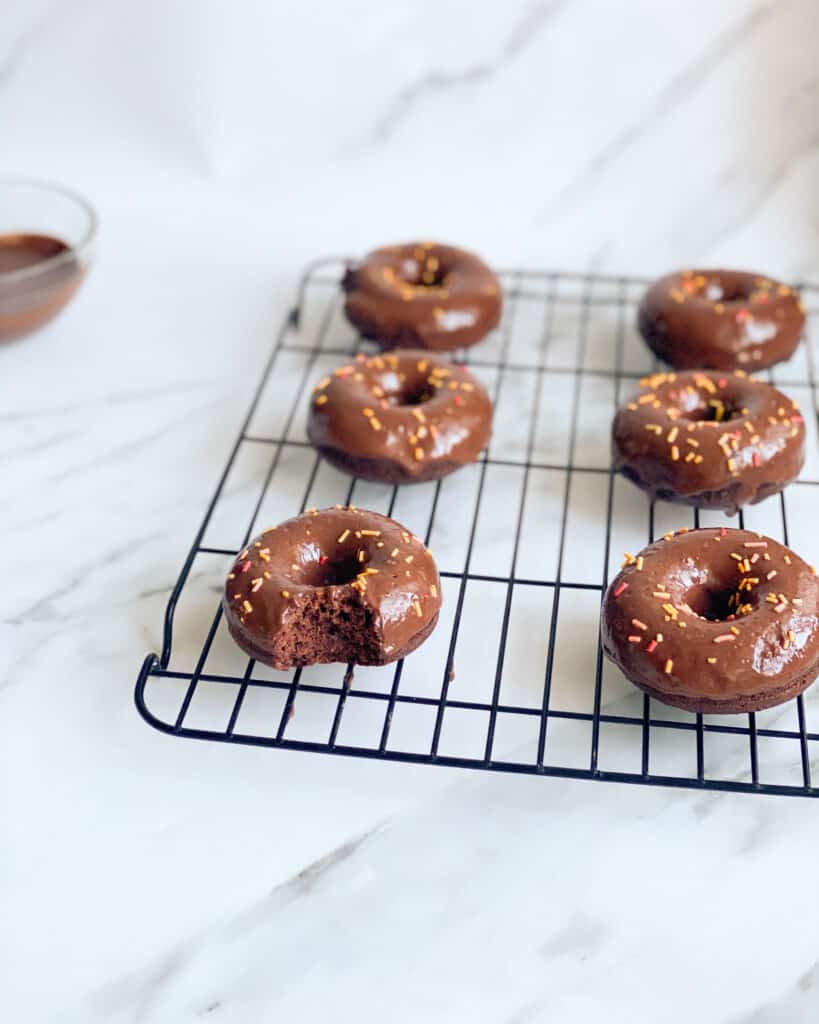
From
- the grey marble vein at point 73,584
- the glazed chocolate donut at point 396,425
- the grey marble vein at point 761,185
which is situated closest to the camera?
the grey marble vein at point 73,584

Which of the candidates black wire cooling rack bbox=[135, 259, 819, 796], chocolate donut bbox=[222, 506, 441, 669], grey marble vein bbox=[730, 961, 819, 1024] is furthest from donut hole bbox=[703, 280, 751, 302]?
grey marble vein bbox=[730, 961, 819, 1024]

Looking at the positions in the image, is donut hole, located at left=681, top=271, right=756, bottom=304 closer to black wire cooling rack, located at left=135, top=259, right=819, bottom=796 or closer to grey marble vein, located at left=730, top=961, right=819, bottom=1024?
black wire cooling rack, located at left=135, top=259, right=819, bottom=796

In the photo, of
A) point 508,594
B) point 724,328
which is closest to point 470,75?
point 724,328

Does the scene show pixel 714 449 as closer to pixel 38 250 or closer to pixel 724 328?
Answer: pixel 724 328

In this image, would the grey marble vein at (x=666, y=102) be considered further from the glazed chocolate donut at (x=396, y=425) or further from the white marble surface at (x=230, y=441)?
the glazed chocolate donut at (x=396, y=425)

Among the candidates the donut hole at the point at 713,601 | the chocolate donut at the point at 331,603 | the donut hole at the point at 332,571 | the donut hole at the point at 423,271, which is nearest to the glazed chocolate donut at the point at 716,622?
the donut hole at the point at 713,601

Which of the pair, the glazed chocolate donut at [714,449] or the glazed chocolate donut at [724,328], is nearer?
the glazed chocolate donut at [714,449]
